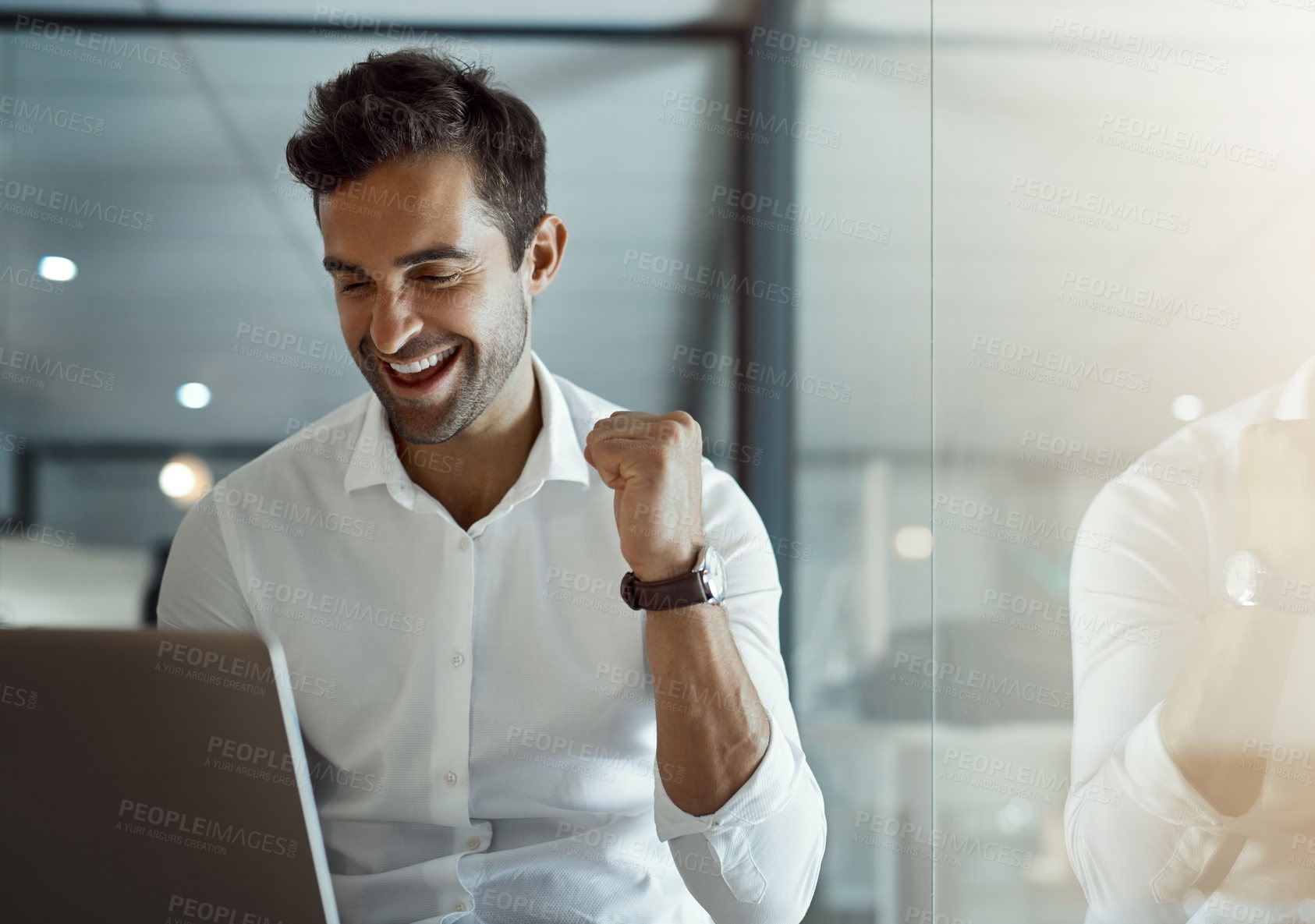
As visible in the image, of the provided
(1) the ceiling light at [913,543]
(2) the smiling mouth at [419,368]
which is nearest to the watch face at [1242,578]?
(1) the ceiling light at [913,543]

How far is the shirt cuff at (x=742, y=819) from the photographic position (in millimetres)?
985

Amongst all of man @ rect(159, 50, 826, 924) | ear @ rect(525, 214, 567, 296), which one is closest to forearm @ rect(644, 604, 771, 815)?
man @ rect(159, 50, 826, 924)

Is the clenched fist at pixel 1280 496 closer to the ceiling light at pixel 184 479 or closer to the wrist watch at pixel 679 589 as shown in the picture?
the wrist watch at pixel 679 589

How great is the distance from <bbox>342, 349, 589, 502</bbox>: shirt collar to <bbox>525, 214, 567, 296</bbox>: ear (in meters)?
0.21

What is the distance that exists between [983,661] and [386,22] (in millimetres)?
1821

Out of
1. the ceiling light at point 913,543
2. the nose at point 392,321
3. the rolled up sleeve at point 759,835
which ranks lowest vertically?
the rolled up sleeve at point 759,835

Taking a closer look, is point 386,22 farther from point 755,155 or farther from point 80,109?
point 755,155

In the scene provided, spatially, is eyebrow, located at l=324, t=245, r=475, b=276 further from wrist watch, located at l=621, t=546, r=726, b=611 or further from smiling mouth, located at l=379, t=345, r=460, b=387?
wrist watch, located at l=621, t=546, r=726, b=611

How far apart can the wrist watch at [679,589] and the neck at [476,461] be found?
277 millimetres

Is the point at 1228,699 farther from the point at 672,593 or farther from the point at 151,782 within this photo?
the point at 151,782

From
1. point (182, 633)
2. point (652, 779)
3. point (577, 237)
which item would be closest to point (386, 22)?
point (577, 237)

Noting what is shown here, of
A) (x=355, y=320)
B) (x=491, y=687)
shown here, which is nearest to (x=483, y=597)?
(x=491, y=687)

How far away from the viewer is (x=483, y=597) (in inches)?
46.1

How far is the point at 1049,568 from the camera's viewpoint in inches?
35.6
